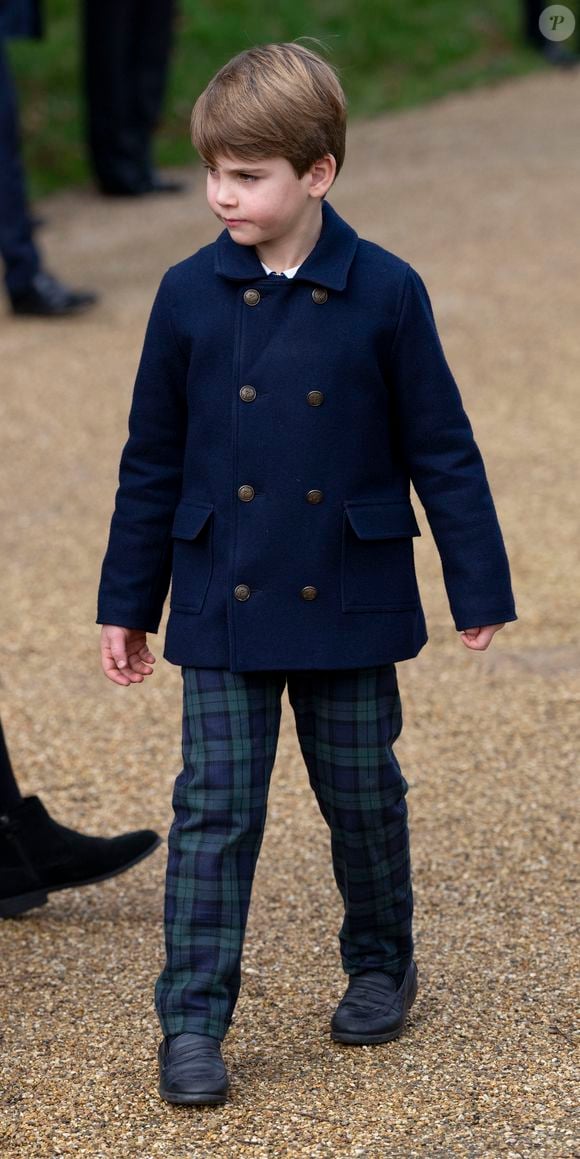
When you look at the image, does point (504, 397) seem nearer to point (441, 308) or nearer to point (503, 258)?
point (441, 308)

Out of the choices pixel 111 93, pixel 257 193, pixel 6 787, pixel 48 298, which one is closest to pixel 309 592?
pixel 257 193

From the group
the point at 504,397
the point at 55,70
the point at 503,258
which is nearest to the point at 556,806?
the point at 504,397

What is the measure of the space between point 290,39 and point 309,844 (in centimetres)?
1059

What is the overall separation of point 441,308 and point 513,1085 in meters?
5.40

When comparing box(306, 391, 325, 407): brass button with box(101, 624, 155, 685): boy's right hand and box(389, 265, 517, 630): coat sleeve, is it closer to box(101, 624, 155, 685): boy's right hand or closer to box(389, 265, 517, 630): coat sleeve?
box(389, 265, 517, 630): coat sleeve

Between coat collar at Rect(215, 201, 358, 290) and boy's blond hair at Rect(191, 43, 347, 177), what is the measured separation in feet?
0.37

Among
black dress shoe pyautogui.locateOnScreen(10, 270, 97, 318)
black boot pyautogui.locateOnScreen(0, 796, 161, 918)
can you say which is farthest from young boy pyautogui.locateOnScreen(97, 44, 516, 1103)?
black dress shoe pyautogui.locateOnScreen(10, 270, 97, 318)

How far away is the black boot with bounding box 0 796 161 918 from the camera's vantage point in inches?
119

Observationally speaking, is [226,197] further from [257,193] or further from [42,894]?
[42,894]

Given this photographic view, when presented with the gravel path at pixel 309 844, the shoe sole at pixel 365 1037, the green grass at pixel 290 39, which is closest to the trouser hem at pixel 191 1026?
the gravel path at pixel 309 844

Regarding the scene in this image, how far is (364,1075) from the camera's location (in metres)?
2.51

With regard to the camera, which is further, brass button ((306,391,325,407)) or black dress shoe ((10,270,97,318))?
black dress shoe ((10,270,97,318))

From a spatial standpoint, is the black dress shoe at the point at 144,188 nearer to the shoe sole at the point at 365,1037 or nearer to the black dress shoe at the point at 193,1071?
the shoe sole at the point at 365,1037

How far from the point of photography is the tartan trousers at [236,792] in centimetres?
241
